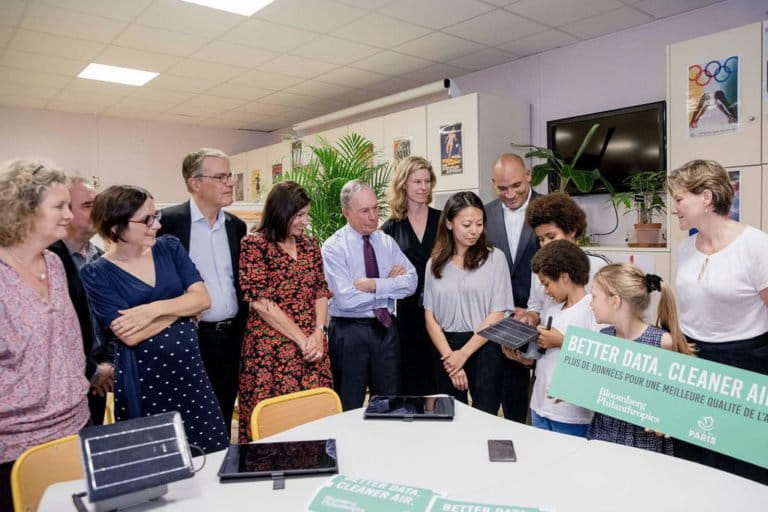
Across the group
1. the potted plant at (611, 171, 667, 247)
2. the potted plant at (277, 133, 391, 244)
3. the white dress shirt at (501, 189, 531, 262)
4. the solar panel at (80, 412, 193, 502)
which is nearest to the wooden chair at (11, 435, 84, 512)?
the solar panel at (80, 412, 193, 502)

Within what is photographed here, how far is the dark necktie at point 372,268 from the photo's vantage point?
8.30 feet

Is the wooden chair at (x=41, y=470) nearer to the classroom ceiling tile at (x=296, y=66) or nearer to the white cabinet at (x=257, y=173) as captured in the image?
the classroom ceiling tile at (x=296, y=66)

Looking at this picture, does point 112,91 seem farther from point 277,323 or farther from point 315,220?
point 277,323

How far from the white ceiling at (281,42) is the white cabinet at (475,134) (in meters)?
0.50

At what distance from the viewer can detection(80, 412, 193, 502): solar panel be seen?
1.12 meters

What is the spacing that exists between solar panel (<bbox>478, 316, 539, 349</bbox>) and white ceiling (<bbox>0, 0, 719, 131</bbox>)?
9.17ft

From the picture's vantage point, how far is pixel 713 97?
3275 millimetres

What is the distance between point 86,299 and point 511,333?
1.51 m

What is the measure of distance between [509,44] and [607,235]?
1.88 meters

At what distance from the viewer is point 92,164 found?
7426 millimetres

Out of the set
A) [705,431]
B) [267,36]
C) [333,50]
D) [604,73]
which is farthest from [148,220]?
[604,73]

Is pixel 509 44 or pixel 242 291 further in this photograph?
pixel 509 44

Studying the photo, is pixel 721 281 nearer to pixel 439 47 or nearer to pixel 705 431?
pixel 705 431

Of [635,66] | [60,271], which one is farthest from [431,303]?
[635,66]
